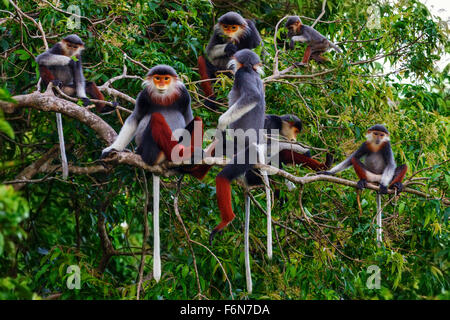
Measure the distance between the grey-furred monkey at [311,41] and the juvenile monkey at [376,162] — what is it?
51.3 inches

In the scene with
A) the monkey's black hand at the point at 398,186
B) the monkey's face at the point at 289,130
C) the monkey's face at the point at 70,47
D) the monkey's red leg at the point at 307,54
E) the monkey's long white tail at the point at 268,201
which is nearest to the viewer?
the monkey's long white tail at the point at 268,201

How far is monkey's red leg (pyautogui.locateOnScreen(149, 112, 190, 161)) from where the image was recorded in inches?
135

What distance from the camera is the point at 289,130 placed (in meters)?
4.66

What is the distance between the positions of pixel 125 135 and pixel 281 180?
131 centimetres

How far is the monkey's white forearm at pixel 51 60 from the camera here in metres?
4.25

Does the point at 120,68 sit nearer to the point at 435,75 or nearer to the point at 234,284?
the point at 234,284

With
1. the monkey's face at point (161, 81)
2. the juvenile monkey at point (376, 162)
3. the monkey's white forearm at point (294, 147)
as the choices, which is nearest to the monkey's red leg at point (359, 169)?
the juvenile monkey at point (376, 162)

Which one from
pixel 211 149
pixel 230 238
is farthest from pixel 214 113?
pixel 230 238

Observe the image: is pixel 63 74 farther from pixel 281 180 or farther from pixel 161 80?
pixel 281 180

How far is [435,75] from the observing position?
16.4 ft

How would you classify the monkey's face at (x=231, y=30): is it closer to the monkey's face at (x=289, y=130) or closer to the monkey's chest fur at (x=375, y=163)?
the monkey's face at (x=289, y=130)

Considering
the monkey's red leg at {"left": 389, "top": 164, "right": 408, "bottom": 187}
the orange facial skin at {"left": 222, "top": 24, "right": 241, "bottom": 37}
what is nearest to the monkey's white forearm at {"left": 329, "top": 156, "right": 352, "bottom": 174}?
the monkey's red leg at {"left": 389, "top": 164, "right": 408, "bottom": 187}
